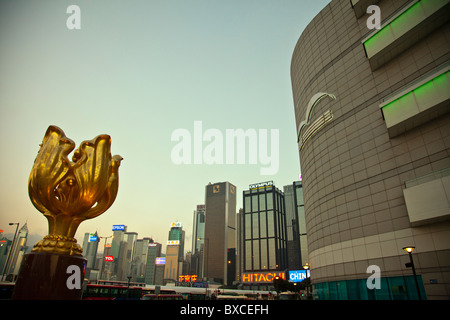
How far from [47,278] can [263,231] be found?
156549 millimetres

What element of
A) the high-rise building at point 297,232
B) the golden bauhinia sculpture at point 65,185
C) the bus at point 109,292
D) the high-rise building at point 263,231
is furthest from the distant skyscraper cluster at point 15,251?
the high-rise building at point 297,232

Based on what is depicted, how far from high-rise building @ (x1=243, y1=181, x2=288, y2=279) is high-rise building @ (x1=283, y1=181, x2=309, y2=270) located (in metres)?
10.7

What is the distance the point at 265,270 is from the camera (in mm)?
143375

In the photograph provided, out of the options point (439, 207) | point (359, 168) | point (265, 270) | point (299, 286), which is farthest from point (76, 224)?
point (265, 270)

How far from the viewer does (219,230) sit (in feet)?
596

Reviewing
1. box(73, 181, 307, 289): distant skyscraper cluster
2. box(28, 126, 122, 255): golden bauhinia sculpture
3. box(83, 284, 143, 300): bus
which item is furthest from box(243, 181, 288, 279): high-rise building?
box(28, 126, 122, 255): golden bauhinia sculpture

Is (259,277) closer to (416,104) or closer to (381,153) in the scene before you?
(381,153)

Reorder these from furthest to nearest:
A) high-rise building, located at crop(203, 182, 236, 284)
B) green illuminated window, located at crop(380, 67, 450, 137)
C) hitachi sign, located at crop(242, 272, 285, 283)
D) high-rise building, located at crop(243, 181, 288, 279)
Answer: high-rise building, located at crop(203, 182, 236, 284)
high-rise building, located at crop(243, 181, 288, 279)
hitachi sign, located at crop(242, 272, 285, 283)
green illuminated window, located at crop(380, 67, 450, 137)

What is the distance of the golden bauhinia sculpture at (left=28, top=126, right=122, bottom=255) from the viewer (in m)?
9.04

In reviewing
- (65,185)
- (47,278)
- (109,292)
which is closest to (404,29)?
(65,185)

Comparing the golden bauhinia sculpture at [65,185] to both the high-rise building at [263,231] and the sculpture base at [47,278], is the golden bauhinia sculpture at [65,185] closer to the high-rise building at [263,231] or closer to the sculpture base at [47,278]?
the sculpture base at [47,278]

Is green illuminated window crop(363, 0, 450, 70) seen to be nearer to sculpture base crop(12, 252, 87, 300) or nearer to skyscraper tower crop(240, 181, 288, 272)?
sculpture base crop(12, 252, 87, 300)

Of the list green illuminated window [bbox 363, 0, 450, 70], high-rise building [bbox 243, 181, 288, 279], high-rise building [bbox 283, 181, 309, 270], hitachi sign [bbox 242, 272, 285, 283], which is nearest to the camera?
green illuminated window [bbox 363, 0, 450, 70]
